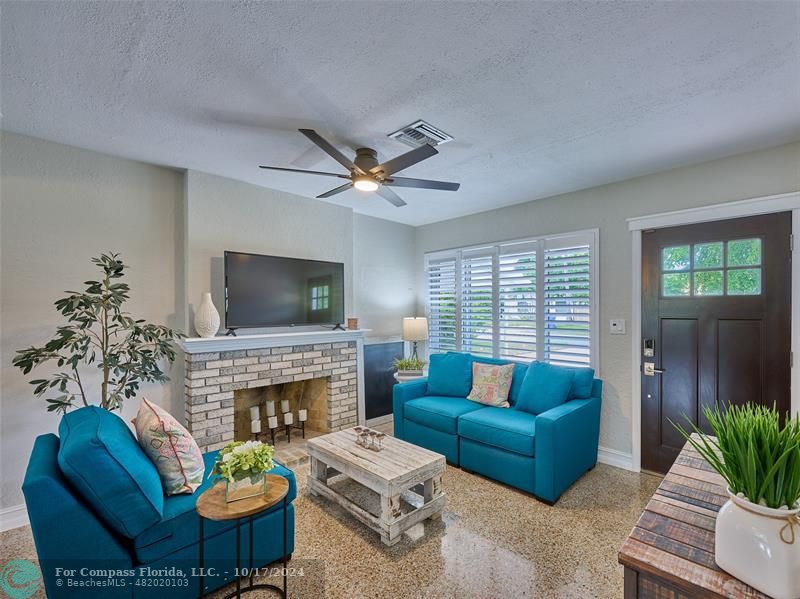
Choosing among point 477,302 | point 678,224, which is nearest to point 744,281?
point 678,224

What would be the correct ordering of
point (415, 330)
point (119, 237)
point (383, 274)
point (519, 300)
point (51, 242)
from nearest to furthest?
point (51, 242) → point (119, 237) → point (519, 300) → point (415, 330) → point (383, 274)

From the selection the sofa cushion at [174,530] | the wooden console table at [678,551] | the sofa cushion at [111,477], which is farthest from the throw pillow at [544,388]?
the sofa cushion at [111,477]

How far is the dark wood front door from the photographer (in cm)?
254

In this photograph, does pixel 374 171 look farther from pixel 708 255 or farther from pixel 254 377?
pixel 708 255

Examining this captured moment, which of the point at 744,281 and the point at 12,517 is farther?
the point at 744,281

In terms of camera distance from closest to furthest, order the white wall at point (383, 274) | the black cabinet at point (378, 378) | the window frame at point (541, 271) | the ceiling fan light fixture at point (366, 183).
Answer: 1. the ceiling fan light fixture at point (366, 183)
2. the window frame at point (541, 271)
3. the black cabinet at point (378, 378)
4. the white wall at point (383, 274)

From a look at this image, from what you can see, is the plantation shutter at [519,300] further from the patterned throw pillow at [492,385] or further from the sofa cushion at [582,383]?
the patterned throw pillow at [492,385]

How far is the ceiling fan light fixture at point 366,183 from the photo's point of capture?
8.01 ft

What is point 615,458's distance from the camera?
10.7 ft

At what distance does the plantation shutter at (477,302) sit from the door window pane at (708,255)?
187 cm

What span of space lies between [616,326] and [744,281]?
91 cm

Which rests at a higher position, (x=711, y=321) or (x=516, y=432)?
(x=711, y=321)

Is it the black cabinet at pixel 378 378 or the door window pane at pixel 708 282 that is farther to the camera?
the black cabinet at pixel 378 378

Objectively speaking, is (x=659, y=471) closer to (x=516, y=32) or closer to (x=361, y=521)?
(x=361, y=521)
